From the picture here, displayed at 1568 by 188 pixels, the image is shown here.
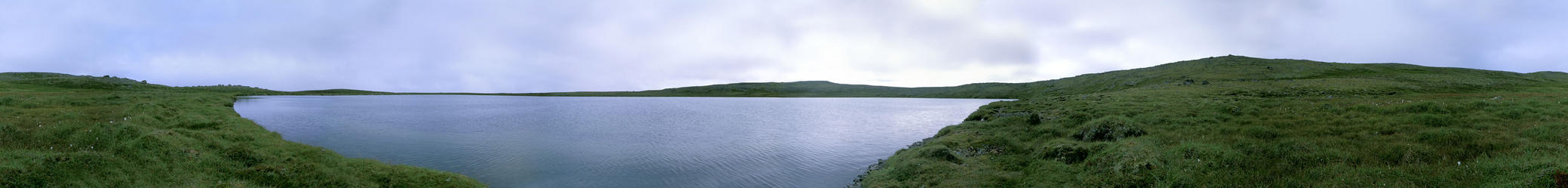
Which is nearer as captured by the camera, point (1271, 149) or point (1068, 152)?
point (1271, 149)

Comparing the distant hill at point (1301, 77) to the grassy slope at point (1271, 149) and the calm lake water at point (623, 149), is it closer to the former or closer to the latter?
the grassy slope at point (1271, 149)

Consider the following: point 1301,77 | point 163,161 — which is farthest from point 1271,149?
point 1301,77

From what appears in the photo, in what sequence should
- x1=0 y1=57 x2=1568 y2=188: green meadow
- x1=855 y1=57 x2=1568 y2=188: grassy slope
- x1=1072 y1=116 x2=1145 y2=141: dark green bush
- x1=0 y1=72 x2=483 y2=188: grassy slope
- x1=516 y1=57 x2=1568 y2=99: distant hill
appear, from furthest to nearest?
x1=516 y1=57 x2=1568 y2=99: distant hill → x1=1072 y1=116 x2=1145 y2=141: dark green bush → x1=0 y1=72 x2=483 y2=188: grassy slope → x1=0 y1=57 x2=1568 y2=188: green meadow → x1=855 y1=57 x2=1568 y2=188: grassy slope

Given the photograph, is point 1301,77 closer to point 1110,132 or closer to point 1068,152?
point 1110,132

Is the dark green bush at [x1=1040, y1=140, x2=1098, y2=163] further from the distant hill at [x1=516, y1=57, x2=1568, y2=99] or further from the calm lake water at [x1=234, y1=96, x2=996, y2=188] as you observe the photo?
the distant hill at [x1=516, y1=57, x2=1568, y2=99]

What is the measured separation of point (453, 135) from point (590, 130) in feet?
26.8

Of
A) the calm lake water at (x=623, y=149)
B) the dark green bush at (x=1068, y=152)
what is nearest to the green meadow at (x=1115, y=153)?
the dark green bush at (x=1068, y=152)

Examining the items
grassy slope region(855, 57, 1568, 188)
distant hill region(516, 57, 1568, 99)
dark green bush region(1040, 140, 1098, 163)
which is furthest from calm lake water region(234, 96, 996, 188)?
distant hill region(516, 57, 1568, 99)

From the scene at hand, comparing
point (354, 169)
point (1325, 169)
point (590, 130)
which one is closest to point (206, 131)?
point (354, 169)

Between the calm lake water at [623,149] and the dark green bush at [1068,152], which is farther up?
the dark green bush at [1068,152]

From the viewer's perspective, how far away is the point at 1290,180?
11.7 meters

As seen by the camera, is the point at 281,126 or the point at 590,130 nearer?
the point at 590,130

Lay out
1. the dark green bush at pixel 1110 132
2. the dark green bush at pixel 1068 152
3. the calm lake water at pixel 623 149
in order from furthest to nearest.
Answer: the dark green bush at pixel 1110 132 < the calm lake water at pixel 623 149 < the dark green bush at pixel 1068 152

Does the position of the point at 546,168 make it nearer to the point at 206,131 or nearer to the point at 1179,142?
the point at 206,131
